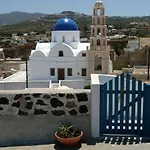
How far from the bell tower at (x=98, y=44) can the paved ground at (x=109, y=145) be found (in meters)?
23.1

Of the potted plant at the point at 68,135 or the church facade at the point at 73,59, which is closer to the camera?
the potted plant at the point at 68,135

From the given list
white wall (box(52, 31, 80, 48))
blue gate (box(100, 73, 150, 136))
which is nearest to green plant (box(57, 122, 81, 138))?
blue gate (box(100, 73, 150, 136))

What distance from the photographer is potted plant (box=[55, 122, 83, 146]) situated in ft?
12.7

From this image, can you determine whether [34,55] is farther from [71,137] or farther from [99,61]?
[71,137]

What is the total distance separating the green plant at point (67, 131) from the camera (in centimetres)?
393

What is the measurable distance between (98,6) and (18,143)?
981 inches

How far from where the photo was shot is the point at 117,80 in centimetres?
406

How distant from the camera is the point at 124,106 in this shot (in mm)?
4102

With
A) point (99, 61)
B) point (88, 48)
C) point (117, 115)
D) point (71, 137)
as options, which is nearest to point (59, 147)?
point (71, 137)

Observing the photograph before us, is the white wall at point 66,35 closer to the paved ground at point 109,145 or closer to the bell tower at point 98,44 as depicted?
the bell tower at point 98,44

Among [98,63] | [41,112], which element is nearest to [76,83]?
[98,63]

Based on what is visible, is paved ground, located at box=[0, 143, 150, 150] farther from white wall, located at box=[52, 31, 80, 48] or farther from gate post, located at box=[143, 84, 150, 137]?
white wall, located at box=[52, 31, 80, 48]

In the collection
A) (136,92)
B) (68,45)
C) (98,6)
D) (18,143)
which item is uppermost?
(98,6)

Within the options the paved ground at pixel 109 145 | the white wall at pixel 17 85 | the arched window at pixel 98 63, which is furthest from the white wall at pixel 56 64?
the paved ground at pixel 109 145
